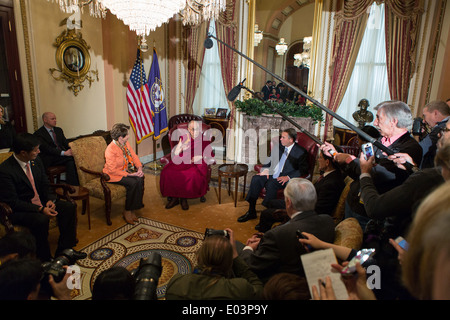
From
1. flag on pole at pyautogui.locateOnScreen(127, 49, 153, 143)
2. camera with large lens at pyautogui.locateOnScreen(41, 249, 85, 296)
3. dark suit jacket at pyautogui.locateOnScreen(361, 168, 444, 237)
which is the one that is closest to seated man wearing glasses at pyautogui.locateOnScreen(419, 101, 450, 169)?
dark suit jacket at pyautogui.locateOnScreen(361, 168, 444, 237)

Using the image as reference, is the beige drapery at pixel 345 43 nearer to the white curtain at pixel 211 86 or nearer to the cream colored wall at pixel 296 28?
the cream colored wall at pixel 296 28

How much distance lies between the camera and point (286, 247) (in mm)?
1687

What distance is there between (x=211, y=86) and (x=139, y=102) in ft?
6.62

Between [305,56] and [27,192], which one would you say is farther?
[305,56]

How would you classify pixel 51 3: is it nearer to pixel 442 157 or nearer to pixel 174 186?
pixel 174 186

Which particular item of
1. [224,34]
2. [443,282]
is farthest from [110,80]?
[443,282]

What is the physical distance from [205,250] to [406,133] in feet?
5.32

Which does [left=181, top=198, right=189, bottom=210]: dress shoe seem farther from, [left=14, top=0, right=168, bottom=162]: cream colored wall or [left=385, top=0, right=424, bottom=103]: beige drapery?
[left=385, top=0, right=424, bottom=103]: beige drapery

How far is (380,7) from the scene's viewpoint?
17.3 feet

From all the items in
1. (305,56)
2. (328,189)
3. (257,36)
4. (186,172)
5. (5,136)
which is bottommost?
(186,172)

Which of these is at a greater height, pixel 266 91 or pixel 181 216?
pixel 266 91

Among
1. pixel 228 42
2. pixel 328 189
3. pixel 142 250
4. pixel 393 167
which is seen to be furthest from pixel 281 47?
pixel 142 250

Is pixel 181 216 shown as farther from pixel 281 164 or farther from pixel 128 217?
pixel 281 164

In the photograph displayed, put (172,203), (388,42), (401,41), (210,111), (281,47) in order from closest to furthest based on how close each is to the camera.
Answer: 1. (172,203)
2. (401,41)
3. (388,42)
4. (281,47)
5. (210,111)
